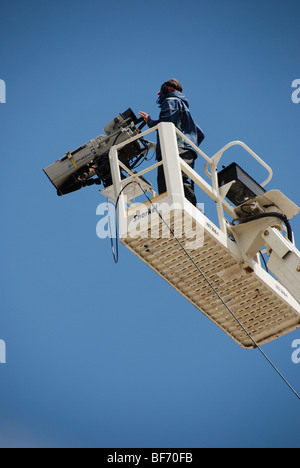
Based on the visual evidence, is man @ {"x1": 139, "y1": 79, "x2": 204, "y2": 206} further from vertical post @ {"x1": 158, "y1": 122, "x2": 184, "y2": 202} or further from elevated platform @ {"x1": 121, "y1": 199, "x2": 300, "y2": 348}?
elevated platform @ {"x1": 121, "y1": 199, "x2": 300, "y2": 348}

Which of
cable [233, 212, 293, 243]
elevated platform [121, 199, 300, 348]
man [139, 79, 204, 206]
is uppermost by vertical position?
man [139, 79, 204, 206]

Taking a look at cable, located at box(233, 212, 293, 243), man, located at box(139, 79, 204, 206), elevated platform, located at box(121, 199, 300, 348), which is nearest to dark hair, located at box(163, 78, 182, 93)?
man, located at box(139, 79, 204, 206)

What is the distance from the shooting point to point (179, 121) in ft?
33.1

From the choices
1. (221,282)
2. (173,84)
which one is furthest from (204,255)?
(173,84)

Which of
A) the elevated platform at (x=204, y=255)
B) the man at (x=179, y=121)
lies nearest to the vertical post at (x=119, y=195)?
the elevated platform at (x=204, y=255)

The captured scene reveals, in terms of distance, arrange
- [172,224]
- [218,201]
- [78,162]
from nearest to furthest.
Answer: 1. [172,224]
2. [218,201]
3. [78,162]

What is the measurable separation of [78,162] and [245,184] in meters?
2.46

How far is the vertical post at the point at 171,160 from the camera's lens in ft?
28.9

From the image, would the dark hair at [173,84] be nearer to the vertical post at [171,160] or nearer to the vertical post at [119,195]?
the vertical post at [171,160]

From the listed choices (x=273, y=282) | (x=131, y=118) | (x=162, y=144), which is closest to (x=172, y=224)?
(x=162, y=144)

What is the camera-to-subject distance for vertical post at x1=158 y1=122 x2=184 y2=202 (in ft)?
28.9

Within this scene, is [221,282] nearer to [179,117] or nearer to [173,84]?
[179,117]

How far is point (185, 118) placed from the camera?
1016cm

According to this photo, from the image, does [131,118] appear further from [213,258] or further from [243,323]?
[243,323]
